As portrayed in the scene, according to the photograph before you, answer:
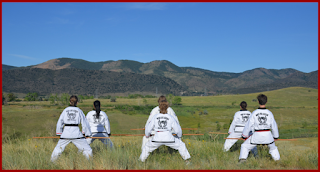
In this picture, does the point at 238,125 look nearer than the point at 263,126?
No

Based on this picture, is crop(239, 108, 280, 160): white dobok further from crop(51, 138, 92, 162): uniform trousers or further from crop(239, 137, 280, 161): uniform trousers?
crop(51, 138, 92, 162): uniform trousers

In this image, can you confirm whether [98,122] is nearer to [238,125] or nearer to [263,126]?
[238,125]

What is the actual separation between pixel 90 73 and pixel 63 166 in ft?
499

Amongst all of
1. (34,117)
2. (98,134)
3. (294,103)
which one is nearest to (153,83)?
(294,103)

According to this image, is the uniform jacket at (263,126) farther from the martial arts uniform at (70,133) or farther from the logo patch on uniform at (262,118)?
the martial arts uniform at (70,133)

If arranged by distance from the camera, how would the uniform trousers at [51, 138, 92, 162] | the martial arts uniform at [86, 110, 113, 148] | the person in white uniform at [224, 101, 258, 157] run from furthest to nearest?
1. the person in white uniform at [224, 101, 258, 157]
2. the martial arts uniform at [86, 110, 113, 148]
3. the uniform trousers at [51, 138, 92, 162]

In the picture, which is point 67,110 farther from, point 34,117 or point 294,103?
point 294,103

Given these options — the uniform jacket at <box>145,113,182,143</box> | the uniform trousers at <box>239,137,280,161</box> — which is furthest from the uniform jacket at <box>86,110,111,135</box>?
the uniform trousers at <box>239,137,280,161</box>

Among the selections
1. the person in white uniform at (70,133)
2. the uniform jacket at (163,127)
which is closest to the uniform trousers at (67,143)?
the person in white uniform at (70,133)

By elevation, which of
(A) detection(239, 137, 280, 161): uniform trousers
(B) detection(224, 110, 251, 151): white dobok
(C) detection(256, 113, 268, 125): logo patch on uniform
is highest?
(C) detection(256, 113, 268, 125): logo patch on uniform

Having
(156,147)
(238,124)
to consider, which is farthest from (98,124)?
(238,124)

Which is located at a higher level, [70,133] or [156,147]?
[70,133]

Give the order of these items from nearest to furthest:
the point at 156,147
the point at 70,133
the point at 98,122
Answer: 1. the point at 156,147
2. the point at 70,133
3. the point at 98,122

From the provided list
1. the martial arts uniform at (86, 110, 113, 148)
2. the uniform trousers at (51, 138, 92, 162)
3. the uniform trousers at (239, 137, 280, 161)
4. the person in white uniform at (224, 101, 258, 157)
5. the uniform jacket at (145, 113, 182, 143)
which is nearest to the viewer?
the uniform jacket at (145, 113, 182, 143)
